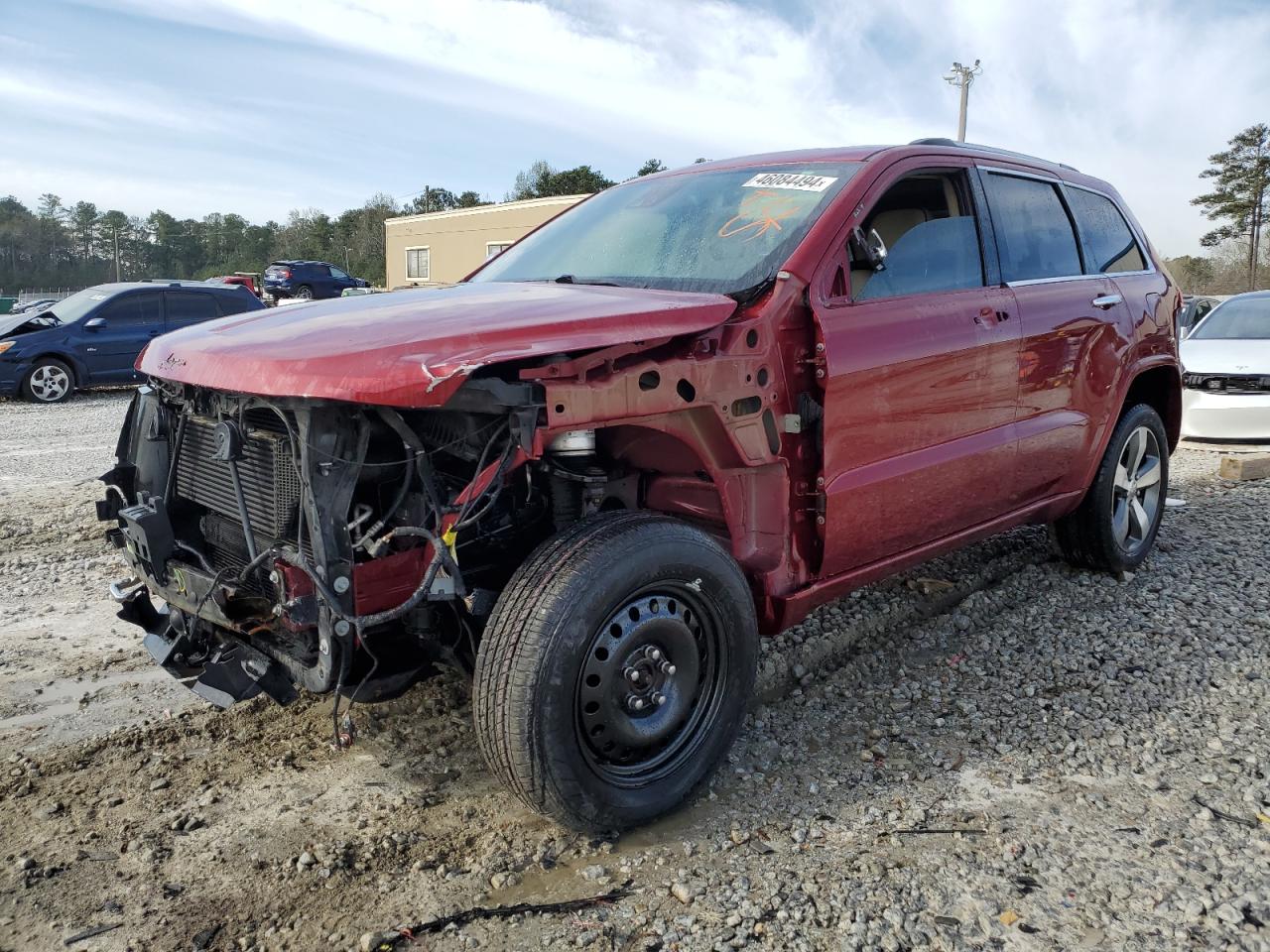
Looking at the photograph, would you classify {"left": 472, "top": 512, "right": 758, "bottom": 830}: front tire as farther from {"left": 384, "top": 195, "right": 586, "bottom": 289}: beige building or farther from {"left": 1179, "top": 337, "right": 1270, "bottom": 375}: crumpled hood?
{"left": 384, "top": 195, "right": 586, "bottom": 289}: beige building

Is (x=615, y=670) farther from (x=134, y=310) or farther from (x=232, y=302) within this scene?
(x=134, y=310)

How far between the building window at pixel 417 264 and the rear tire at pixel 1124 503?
A: 39.3 metres

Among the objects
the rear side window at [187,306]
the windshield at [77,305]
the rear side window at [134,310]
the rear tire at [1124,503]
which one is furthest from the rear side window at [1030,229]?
the windshield at [77,305]

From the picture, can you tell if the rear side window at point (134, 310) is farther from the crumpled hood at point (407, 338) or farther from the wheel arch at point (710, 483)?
the wheel arch at point (710, 483)

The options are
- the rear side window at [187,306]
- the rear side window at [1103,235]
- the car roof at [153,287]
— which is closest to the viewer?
the rear side window at [1103,235]

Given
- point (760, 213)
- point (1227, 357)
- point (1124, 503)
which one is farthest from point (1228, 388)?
point (760, 213)

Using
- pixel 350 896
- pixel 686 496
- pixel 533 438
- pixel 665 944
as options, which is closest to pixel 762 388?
pixel 686 496

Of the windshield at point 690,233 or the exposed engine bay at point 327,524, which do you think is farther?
the windshield at point 690,233

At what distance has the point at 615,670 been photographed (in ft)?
8.70

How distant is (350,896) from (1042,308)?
3.42 m

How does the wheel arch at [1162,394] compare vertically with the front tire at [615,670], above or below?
above

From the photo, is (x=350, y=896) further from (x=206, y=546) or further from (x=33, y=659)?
(x=33, y=659)

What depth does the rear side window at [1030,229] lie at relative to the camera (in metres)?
3.96

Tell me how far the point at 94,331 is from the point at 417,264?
31.5 m
